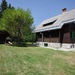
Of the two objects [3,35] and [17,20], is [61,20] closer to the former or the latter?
[17,20]

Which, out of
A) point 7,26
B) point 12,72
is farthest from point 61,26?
point 12,72

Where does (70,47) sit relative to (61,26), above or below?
below

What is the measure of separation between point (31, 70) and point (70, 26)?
15.5 m

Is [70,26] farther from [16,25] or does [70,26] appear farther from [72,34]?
[16,25]

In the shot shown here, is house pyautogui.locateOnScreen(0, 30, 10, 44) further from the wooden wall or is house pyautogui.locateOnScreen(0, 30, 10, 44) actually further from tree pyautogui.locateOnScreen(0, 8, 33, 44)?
the wooden wall

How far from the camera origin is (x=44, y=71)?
811 centimetres

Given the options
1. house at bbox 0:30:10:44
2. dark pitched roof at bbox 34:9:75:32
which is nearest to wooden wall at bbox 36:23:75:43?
dark pitched roof at bbox 34:9:75:32

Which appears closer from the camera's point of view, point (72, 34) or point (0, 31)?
point (72, 34)

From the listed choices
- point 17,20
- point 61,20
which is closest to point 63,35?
point 61,20

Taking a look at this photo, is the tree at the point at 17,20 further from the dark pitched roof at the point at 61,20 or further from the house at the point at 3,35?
the dark pitched roof at the point at 61,20

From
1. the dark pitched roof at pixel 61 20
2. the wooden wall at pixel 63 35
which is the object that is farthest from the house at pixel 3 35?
the wooden wall at pixel 63 35

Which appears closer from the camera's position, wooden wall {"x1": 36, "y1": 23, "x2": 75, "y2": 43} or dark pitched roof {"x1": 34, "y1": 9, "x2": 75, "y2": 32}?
wooden wall {"x1": 36, "y1": 23, "x2": 75, "y2": 43}

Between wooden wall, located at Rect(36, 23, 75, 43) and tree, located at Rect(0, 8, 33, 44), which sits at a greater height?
tree, located at Rect(0, 8, 33, 44)

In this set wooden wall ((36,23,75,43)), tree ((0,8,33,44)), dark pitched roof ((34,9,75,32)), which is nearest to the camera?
wooden wall ((36,23,75,43))
